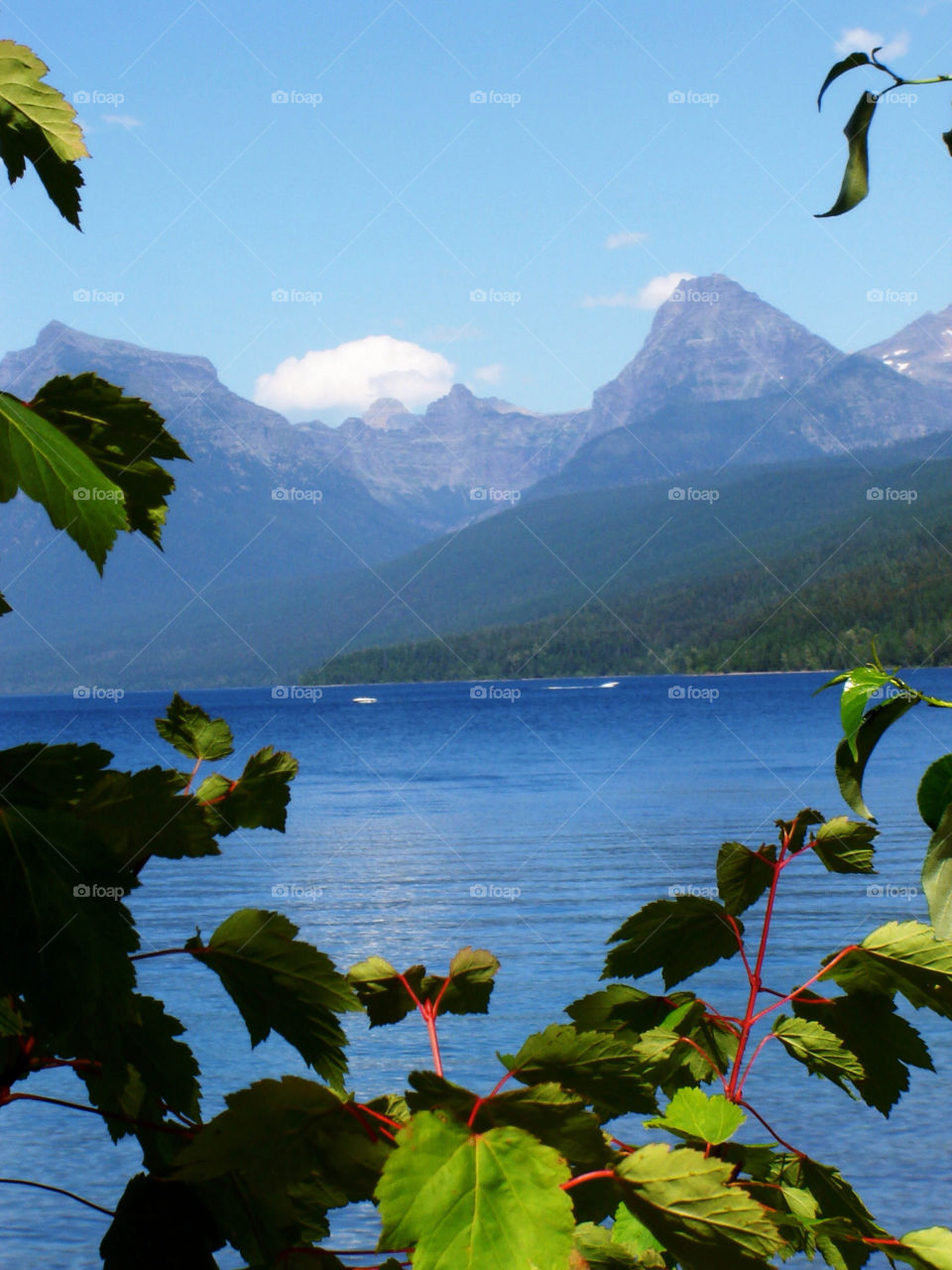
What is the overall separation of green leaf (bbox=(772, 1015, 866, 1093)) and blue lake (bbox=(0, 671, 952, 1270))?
17.6ft

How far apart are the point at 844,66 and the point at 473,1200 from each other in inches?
35.3

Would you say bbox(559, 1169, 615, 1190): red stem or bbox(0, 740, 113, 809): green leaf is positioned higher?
bbox(0, 740, 113, 809): green leaf

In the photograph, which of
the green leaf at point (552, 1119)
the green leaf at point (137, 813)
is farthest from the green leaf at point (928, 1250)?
the green leaf at point (137, 813)

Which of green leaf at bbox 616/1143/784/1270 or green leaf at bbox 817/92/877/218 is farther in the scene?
green leaf at bbox 817/92/877/218

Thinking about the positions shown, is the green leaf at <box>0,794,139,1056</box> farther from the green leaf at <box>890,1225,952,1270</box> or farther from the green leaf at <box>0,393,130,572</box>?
the green leaf at <box>890,1225,952,1270</box>

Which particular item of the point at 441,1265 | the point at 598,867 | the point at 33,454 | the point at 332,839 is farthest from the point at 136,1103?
the point at 332,839

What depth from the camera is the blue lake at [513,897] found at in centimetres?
1085

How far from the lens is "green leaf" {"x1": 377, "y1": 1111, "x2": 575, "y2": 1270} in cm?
61

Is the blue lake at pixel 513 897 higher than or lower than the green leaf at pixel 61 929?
lower

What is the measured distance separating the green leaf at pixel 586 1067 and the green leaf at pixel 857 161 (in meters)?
0.31

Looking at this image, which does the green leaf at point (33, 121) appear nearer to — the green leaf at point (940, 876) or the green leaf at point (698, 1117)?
the green leaf at point (940, 876)

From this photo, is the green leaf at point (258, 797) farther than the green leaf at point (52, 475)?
Yes

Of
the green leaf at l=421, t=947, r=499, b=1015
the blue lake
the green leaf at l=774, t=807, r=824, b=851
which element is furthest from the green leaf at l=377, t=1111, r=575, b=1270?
the blue lake

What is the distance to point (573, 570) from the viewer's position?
506 ft
